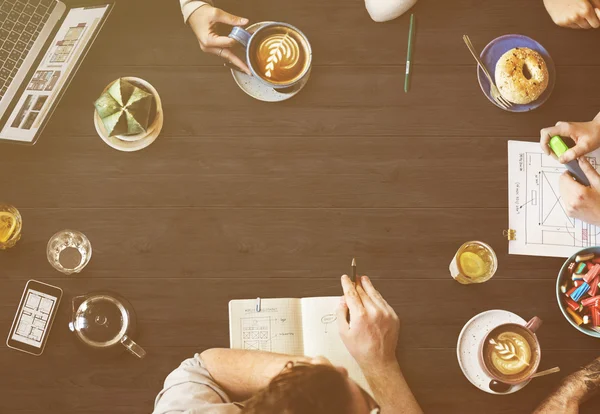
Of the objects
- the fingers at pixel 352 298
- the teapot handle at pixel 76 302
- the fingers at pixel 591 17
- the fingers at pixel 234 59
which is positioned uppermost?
the fingers at pixel 591 17

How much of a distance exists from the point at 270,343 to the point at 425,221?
0.54 m

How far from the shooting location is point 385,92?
1560mm

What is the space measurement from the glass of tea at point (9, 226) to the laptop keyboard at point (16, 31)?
31cm

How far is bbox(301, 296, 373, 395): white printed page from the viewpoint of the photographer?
1.46 meters

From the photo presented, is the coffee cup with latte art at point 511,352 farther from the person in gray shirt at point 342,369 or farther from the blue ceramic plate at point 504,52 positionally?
the blue ceramic plate at point 504,52

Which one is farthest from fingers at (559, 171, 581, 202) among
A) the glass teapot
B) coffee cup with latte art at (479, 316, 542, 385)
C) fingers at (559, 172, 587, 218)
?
the glass teapot

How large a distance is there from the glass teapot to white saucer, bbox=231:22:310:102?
2.17ft

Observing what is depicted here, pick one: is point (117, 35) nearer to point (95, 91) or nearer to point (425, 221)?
point (95, 91)

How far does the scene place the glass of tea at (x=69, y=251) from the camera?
150cm

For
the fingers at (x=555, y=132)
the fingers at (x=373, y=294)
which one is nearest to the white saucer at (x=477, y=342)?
the fingers at (x=373, y=294)

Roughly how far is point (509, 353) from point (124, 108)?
3.88 ft

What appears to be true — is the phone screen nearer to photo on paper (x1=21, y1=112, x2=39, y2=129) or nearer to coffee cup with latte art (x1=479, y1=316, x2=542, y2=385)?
photo on paper (x1=21, y1=112, x2=39, y2=129)

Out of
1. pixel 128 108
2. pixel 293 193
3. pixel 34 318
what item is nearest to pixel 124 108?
pixel 128 108

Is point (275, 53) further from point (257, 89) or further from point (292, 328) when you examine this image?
point (292, 328)
